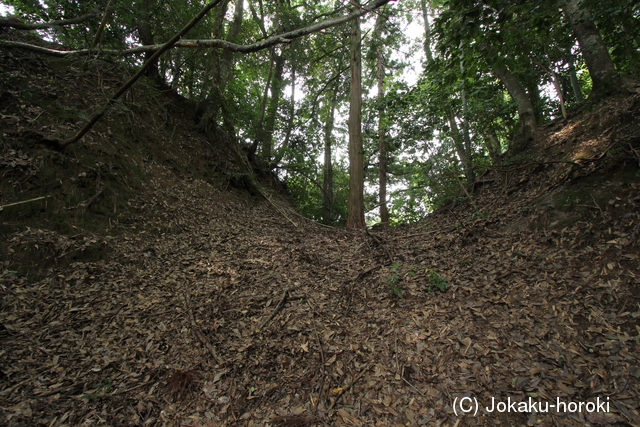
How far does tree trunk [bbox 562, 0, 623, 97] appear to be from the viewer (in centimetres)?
554

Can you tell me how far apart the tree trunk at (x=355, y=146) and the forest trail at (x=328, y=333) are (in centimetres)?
329

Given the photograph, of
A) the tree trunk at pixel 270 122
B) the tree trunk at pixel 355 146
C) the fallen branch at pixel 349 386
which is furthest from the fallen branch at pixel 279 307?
the tree trunk at pixel 270 122

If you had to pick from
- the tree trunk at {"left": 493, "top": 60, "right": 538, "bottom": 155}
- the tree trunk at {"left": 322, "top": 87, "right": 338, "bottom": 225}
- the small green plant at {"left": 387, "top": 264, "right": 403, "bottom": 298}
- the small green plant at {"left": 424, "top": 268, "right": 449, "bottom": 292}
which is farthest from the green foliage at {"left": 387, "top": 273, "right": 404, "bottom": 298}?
the tree trunk at {"left": 322, "top": 87, "right": 338, "bottom": 225}

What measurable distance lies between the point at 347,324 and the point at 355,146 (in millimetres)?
5851

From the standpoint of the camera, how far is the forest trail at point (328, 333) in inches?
92.0

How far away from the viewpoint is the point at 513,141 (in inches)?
289

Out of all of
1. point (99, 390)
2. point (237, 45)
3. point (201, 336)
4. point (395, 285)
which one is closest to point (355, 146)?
point (237, 45)

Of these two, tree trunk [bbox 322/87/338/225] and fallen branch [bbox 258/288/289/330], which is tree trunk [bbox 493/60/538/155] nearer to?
tree trunk [bbox 322/87/338/225]

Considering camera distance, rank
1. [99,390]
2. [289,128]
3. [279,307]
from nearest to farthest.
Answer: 1. [99,390]
2. [279,307]
3. [289,128]

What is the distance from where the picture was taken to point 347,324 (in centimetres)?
353

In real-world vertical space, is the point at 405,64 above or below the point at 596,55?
above

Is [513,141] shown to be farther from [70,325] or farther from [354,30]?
[70,325]

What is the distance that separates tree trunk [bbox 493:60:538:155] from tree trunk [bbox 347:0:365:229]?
3.69 m

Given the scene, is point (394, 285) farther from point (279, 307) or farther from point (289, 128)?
point (289, 128)
